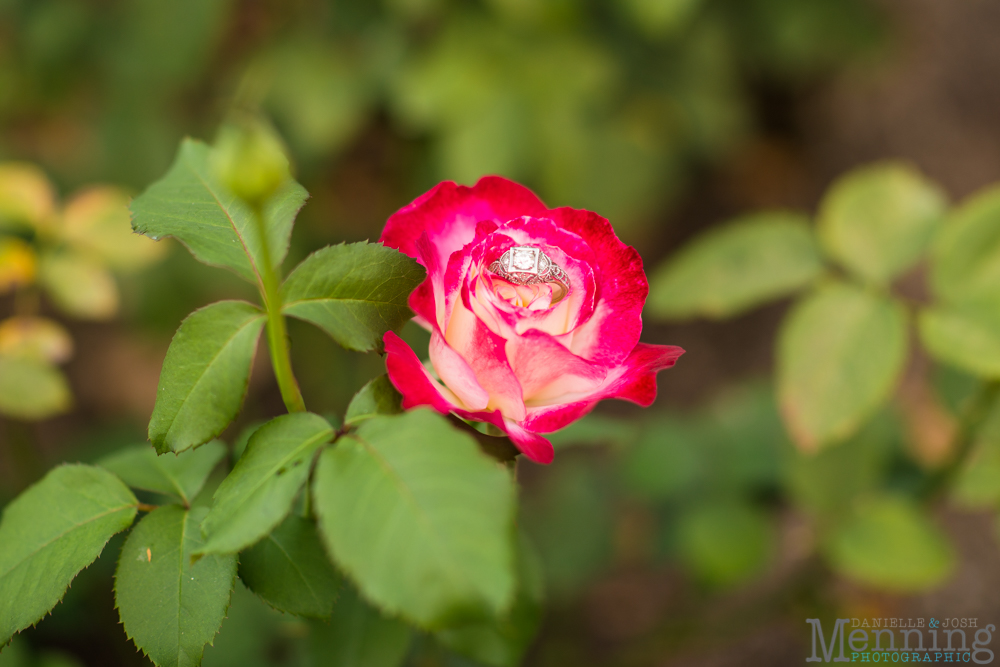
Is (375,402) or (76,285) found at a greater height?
(76,285)

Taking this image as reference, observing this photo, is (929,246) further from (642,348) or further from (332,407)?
(332,407)

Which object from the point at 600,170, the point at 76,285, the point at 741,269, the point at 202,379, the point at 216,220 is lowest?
the point at 202,379

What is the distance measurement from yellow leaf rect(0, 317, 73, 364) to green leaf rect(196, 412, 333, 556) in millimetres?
546

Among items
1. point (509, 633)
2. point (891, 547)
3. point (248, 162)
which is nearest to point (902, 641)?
point (891, 547)

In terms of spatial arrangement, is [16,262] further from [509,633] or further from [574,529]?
[574,529]

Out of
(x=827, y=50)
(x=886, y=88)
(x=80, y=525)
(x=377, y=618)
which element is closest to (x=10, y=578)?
(x=80, y=525)

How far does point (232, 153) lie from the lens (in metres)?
0.31

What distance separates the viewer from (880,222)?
86 cm

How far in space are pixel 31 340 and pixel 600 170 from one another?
1333 mm

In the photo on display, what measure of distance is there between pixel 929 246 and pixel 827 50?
4.02 ft

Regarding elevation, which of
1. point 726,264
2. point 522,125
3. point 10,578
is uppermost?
point 522,125

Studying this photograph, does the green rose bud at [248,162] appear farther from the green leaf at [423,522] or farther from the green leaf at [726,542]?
the green leaf at [726,542]

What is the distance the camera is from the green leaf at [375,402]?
407mm

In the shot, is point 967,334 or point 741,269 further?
point 741,269
